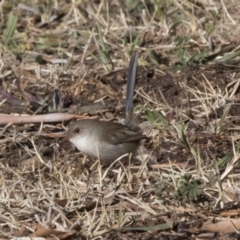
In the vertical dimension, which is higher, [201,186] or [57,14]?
[201,186]

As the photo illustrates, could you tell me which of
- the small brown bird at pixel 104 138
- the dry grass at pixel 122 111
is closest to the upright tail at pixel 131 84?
the dry grass at pixel 122 111

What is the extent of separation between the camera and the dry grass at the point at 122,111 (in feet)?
17.3

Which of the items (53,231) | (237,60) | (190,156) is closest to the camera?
(53,231)

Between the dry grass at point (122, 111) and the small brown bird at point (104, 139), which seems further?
the small brown bird at point (104, 139)

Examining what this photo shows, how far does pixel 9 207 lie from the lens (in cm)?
538

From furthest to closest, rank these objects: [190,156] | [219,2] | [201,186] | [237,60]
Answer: [219,2] → [237,60] → [190,156] → [201,186]

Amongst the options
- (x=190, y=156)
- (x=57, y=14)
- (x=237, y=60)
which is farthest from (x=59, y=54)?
(x=190, y=156)

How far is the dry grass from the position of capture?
5.28m

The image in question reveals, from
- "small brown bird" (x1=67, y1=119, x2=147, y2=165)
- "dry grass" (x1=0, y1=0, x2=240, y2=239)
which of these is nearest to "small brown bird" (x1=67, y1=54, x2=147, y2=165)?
"small brown bird" (x1=67, y1=119, x2=147, y2=165)

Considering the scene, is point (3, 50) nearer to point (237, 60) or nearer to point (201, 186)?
point (237, 60)

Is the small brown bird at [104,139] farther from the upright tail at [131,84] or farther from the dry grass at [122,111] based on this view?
the upright tail at [131,84]

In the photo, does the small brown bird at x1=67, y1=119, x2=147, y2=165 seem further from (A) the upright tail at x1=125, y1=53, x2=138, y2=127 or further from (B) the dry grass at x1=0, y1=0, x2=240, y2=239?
(A) the upright tail at x1=125, y1=53, x2=138, y2=127

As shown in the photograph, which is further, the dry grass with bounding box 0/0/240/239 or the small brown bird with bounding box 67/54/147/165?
the small brown bird with bounding box 67/54/147/165

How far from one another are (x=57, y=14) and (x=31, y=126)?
2.32 meters
